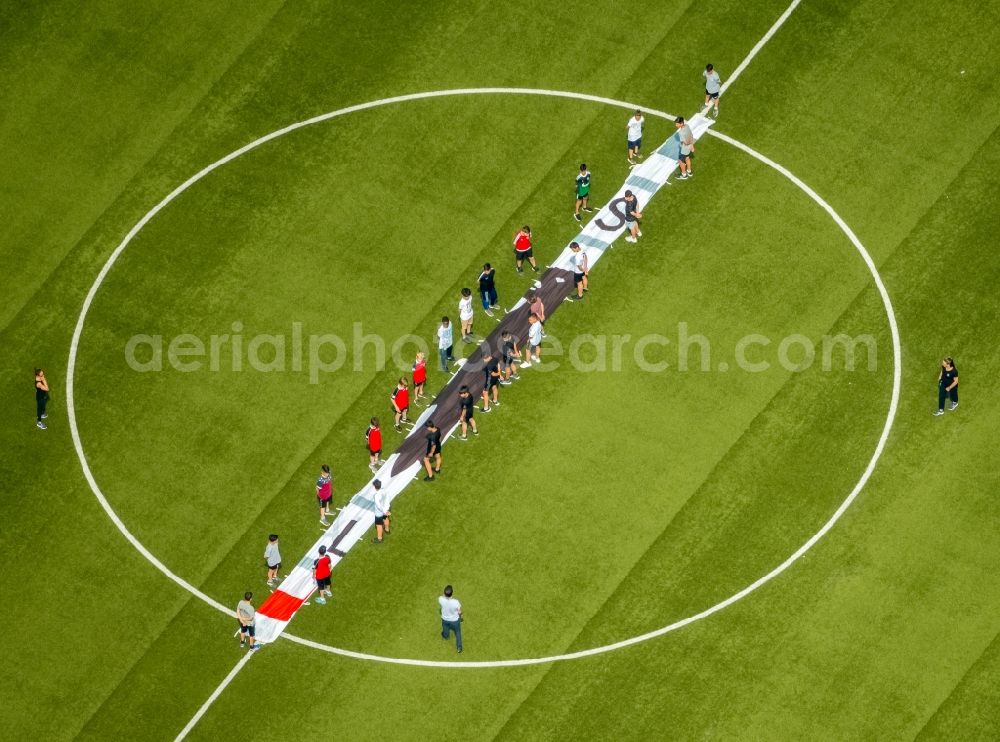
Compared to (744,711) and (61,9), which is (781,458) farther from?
(61,9)

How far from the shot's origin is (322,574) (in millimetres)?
64062

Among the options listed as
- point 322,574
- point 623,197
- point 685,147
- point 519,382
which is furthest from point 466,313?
point 322,574

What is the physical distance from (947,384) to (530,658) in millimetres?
12974

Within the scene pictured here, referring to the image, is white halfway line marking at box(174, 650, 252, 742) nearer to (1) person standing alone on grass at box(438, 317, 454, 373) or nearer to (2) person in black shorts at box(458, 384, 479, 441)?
(2) person in black shorts at box(458, 384, 479, 441)

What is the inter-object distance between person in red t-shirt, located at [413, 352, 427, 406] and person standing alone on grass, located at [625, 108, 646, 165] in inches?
348

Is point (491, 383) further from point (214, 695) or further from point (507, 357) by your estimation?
point (214, 695)

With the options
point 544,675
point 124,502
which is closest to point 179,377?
point 124,502

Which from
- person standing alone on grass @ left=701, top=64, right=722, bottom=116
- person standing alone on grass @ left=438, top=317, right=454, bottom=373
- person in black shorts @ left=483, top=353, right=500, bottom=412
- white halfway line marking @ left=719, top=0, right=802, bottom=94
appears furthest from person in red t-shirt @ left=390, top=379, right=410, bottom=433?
white halfway line marking @ left=719, top=0, right=802, bottom=94

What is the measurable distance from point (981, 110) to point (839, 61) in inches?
167

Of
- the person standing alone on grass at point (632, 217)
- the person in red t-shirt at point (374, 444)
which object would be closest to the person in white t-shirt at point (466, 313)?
the person in red t-shirt at point (374, 444)

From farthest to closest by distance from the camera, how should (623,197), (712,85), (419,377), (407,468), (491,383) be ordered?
(712,85) → (623,197) → (419,377) → (491,383) → (407,468)

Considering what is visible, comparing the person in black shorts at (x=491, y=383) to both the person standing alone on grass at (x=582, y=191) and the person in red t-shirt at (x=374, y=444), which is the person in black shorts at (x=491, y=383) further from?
the person standing alone on grass at (x=582, y=191)

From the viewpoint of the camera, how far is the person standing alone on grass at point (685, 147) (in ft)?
231

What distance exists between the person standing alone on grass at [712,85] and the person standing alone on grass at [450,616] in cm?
1705
